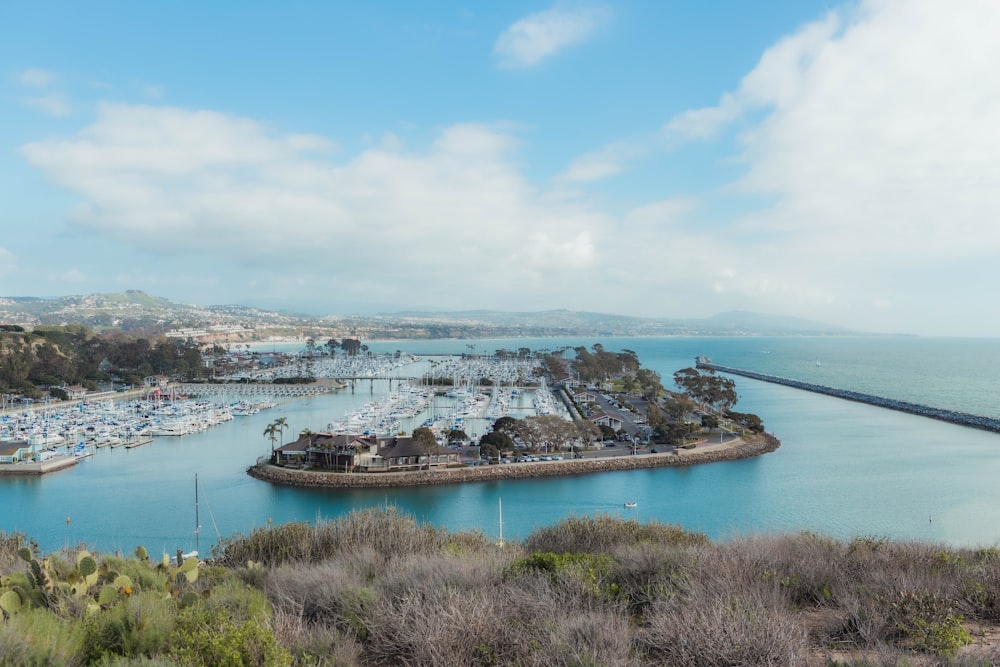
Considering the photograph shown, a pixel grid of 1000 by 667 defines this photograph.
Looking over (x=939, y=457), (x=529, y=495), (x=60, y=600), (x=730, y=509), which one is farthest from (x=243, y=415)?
(x=939, y=457)

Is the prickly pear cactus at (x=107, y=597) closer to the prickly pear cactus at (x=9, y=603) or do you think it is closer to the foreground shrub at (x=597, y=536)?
the prickly pear cactus at (x=9, y=603)

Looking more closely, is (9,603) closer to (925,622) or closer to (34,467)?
(925,622)

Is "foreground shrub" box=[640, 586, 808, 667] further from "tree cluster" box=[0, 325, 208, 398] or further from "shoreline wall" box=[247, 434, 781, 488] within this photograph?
"tree cluster" box=[0, 325, 208, 398]

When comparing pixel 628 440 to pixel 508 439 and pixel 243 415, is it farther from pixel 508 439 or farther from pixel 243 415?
pixel 243 415

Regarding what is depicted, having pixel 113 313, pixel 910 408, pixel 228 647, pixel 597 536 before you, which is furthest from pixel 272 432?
pixel 113 313

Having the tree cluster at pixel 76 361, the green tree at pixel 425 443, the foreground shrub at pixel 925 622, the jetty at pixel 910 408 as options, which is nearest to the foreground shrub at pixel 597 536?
the foreground shrub at pixel 925 622

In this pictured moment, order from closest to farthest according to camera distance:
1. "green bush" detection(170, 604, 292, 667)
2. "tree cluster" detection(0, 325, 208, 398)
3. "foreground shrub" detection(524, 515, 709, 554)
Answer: "green bush" detection(170, 604, 292, 667), "foreground shrub" detection(524, 515, 709, 554), "tree cluster" detection(0, 325, 208, 398)

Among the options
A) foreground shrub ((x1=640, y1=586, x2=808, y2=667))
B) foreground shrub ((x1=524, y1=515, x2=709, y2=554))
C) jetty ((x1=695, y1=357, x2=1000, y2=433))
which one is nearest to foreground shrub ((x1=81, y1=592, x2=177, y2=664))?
foreground shrub ((x1=640, y1=586, x2=808, y2=667))
